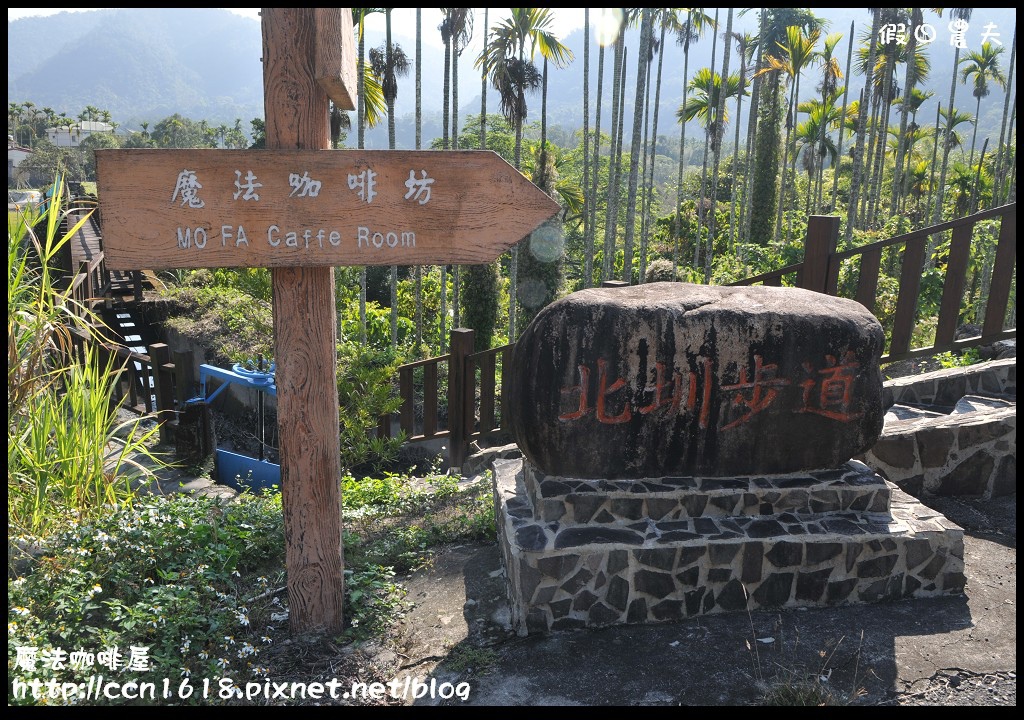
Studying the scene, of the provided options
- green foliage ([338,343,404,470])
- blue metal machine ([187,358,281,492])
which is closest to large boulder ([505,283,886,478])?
blue metal machine ([187,358,281,492])

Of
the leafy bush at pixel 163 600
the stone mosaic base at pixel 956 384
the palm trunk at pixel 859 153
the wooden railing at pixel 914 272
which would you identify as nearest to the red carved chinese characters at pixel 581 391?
the leafy bush at pixel 163 600

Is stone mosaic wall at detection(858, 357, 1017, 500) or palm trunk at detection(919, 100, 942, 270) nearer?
stone mosaic wall at detection(858, 357, 1017, 500)

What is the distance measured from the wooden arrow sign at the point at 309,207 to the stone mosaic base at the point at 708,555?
1625 mm

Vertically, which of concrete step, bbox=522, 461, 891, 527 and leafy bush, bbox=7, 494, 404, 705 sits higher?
concrete step, bbox=522, 461, 891, 527

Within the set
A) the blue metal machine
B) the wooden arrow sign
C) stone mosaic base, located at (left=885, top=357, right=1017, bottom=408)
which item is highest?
the wooden arrow sign

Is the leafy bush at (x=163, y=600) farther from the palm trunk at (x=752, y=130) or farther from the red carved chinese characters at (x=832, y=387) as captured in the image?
the palm trunk at (x=752, y=130)

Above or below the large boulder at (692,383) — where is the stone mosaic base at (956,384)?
below

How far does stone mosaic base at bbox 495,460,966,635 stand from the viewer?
391cm

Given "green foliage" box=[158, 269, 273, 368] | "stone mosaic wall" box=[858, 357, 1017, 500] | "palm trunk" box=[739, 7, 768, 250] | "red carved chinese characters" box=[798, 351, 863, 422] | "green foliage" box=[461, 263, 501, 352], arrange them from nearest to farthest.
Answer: "red carved chinese characters" box=[798, 351, 863, 422]
"stone mosaic wall" box=[858, 357, 1017, 500]
"green foliage" box=[158, 269, 273, 368]
"green foliage" box=[461, 263, 501, 352]
"palm trunk" box=[739, 7, 768, 250]

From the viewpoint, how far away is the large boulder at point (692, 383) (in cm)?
396

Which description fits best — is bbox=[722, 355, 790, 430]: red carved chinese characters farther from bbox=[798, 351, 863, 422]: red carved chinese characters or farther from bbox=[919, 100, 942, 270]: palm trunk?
bbox=[919, 100, 942, 270]: palm trunk

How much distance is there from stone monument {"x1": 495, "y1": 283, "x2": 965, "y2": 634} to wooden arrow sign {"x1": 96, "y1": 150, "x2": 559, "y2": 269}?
93 cm

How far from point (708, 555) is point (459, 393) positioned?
4.06 m

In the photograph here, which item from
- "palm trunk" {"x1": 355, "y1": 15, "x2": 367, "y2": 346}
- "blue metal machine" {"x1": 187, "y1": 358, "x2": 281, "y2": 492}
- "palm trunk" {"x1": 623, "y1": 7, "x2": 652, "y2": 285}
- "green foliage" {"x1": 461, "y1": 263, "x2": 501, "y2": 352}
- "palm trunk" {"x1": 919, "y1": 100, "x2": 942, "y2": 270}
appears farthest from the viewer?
"green foliage" {"x1": 461, "y1": 263, "x2": 501, "y2": 352}
